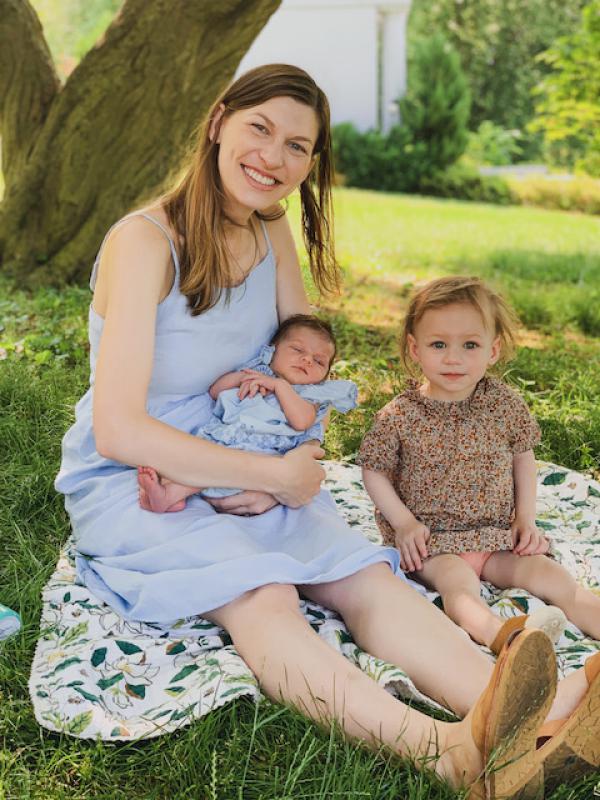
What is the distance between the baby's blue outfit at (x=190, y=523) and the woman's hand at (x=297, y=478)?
57 mm

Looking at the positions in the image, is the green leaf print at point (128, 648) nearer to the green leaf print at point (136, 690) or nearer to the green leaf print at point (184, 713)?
the green leaf print at point (136, 690)

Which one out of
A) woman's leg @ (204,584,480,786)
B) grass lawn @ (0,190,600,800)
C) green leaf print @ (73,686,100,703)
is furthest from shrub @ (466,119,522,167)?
green leaf print @ (73,686,100,703)

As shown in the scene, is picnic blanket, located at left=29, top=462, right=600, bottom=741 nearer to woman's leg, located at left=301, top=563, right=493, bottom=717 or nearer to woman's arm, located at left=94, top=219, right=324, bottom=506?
woman's leg, located at left=301, top=563, right=493, bottom=717

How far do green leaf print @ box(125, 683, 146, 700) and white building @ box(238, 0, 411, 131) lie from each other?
67.3 feet

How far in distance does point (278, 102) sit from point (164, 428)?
900 mm

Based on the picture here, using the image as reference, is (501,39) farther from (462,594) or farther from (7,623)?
(7,623)

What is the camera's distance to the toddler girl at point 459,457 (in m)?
2.76

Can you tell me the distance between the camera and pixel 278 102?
257 cm

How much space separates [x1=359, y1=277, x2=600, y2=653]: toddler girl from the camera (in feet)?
9.05

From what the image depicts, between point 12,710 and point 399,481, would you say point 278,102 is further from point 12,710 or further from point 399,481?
point 12,710

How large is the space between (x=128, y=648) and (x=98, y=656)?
2.9 inches

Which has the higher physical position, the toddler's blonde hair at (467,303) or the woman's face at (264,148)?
the woman's face at (264,148)

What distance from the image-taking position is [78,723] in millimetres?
2076

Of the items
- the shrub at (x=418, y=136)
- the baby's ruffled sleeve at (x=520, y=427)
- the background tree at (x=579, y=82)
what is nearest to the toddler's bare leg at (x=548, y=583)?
the baby's ruffled sleeve at (x=520, y=427)
